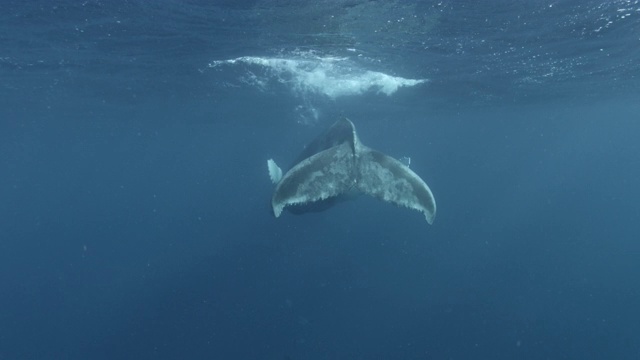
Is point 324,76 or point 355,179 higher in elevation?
point 355,179

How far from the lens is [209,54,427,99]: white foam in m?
22.4

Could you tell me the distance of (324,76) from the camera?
25750 millimetres

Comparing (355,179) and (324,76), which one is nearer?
(355,179)

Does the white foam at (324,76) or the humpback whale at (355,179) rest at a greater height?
the humpback whale at (355,179)

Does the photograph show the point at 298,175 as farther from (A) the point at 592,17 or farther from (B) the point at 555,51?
(B) the point at 555,51

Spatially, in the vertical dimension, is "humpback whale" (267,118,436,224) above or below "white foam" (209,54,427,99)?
above

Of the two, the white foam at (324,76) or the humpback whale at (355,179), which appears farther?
the white foam at (324,76)

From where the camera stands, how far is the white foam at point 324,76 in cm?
2244

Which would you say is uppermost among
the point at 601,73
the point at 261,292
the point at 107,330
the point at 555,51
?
the point at 555,51

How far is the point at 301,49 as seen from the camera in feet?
65.2

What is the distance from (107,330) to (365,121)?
119 feet

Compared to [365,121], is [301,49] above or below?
above

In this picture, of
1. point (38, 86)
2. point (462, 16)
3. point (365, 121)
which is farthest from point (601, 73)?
point (38, 86)

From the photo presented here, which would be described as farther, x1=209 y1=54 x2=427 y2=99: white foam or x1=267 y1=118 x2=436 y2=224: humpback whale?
x1=209 y1=54 x2=427 y2=99: white foam
